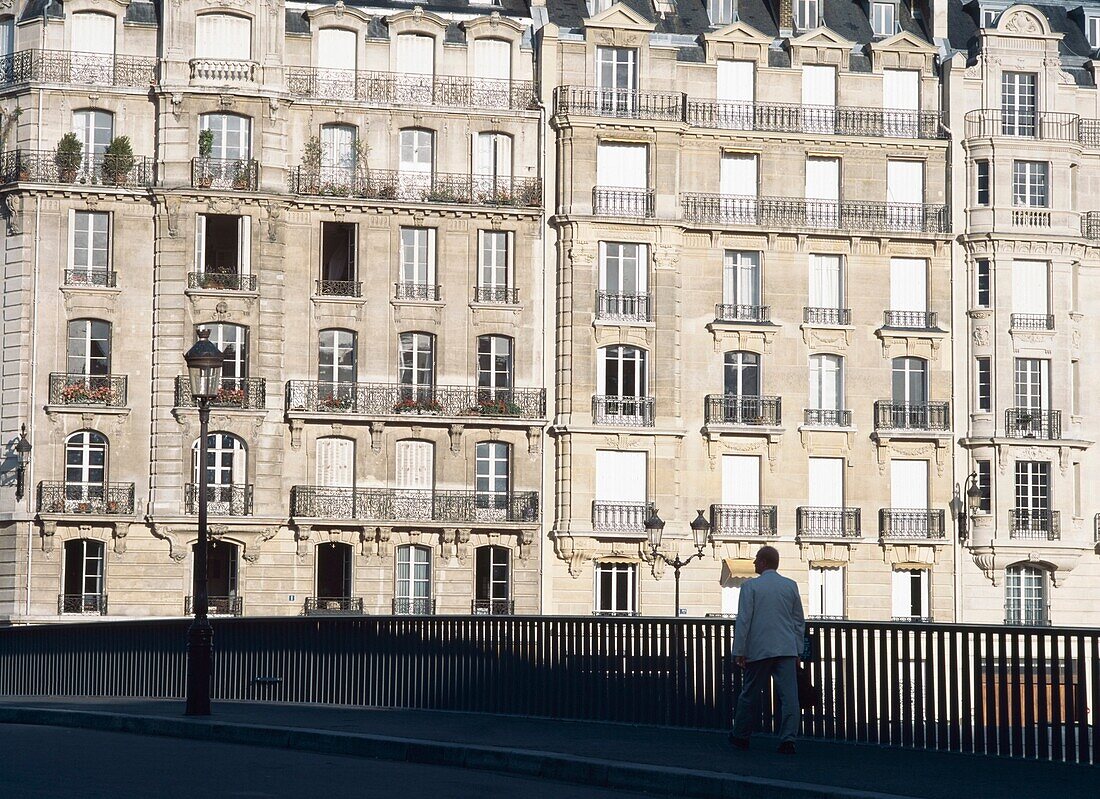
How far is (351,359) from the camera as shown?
185 ft

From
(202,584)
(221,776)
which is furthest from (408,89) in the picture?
(221,776)

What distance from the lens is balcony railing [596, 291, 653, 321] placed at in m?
57.2

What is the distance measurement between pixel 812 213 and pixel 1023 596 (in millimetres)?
12861

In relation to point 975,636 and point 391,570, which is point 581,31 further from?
point 975,636

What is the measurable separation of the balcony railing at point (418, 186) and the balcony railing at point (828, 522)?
38.9 ft

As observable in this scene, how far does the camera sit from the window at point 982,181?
60.1 m

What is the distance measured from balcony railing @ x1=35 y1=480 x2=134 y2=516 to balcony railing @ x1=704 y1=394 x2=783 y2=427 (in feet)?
54.2

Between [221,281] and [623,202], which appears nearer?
[221,281]

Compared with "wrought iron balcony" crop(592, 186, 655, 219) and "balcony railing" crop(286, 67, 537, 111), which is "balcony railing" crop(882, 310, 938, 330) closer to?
"wrought iron balcony" crop(592, 186, 655, 219)

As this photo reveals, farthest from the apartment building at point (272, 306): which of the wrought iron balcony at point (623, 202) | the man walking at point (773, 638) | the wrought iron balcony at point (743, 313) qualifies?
the man walking at point (773, 638)

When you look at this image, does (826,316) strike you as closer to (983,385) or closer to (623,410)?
(983,385)

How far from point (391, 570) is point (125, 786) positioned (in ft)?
130

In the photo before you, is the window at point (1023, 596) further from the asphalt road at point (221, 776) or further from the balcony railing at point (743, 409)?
the asphalt road at point (221, 776)

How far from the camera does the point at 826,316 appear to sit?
194 feet
